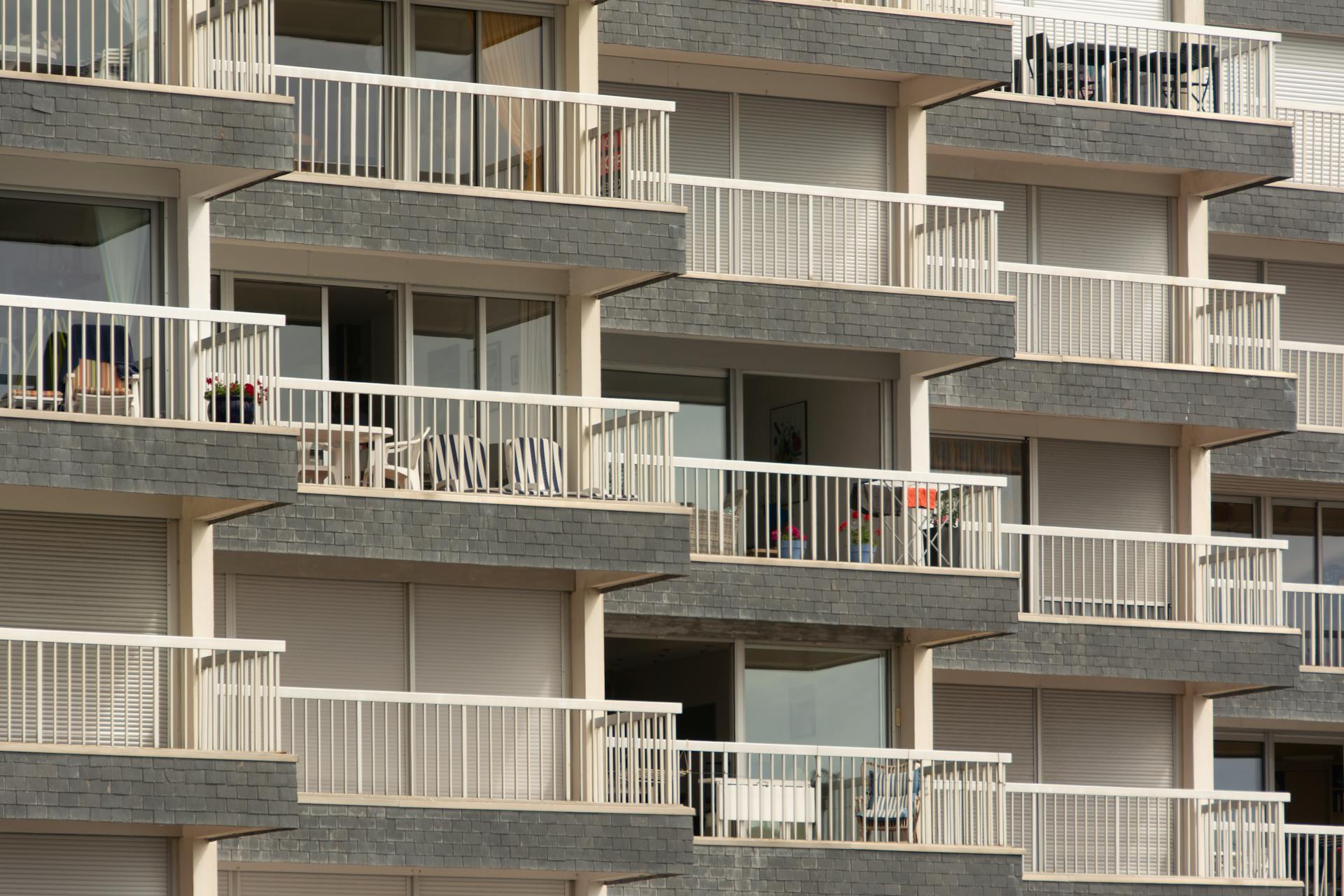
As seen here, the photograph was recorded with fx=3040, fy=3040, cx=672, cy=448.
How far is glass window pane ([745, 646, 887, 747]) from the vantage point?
30.6 meters

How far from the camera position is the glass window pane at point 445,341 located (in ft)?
94.9

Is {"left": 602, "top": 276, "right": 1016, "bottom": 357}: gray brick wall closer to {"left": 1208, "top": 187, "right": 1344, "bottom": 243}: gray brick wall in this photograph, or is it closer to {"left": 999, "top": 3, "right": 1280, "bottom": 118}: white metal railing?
{"left": 999, "top": 3, "right": 1280, "bottom": 118}: white metal railing

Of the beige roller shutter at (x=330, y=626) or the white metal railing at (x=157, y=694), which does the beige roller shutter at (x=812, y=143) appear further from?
the white metal railing at (x=157, y=694)

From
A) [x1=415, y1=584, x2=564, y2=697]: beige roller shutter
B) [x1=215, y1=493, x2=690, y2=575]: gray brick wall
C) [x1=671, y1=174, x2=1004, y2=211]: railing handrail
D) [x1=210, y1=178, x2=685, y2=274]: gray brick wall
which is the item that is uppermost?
[x1=671, y1=174, x2=1004, y2=211]: railing handrail

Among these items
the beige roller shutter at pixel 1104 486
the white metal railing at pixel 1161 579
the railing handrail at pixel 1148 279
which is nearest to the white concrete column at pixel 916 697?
the white metal railing at pixel 1161 579

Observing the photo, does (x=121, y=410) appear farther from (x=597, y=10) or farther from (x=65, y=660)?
(x=597, y=10)

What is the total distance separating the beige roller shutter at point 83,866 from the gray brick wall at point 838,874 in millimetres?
4923

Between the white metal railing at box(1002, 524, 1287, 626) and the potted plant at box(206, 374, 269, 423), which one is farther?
the white metal railing at box(1002, 524, 1287, 626)

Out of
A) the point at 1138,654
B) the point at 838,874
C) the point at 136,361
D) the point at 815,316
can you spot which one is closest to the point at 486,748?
the point at 838,874

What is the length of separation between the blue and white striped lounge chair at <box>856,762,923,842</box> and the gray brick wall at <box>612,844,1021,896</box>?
390 millimetres

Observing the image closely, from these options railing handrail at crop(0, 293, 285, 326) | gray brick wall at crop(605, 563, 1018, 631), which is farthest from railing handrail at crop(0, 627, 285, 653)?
gray brick wall at crop(605, 563, 1018, 631)

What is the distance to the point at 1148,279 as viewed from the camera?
33.2m

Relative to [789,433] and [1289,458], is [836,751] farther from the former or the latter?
[1289,458]

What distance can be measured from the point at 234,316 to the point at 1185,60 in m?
13.9
